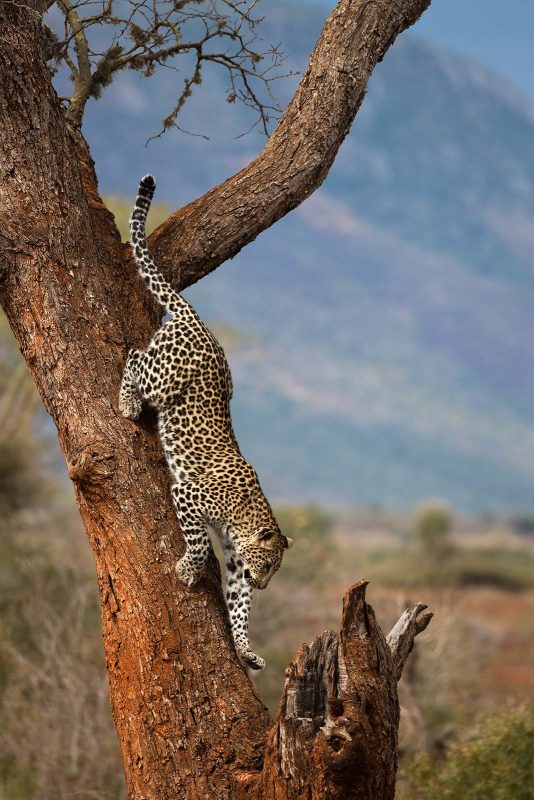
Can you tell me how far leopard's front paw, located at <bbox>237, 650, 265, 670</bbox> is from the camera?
6617 mm

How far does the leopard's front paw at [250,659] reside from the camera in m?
6.62

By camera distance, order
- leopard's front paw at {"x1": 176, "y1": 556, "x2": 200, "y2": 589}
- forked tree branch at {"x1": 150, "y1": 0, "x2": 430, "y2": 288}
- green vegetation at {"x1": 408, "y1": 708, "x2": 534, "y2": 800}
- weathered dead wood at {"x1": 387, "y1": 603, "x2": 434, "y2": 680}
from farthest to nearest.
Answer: green vegetation at {"x1": 408, "y1": 708, "x2": 534, "y2": 800} → forked tree branch at {"x1": 150, "y1": 0, "x2": 430, "y2": 288} → leopard's front paw at {"x1": 176, "y1": 556, "x2": 200, "y2": 589} → weathered dead wood at {"x1": 387, "y1": 603, "x2": 434, "y2": 680}

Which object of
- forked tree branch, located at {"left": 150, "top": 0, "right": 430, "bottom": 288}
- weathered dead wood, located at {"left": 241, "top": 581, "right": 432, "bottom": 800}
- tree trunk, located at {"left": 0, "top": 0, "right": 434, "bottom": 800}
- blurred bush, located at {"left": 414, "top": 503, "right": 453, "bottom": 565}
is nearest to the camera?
weathered dead wood, located at {"left": 241, "top": 581, "right": 432, "bottom": 800}

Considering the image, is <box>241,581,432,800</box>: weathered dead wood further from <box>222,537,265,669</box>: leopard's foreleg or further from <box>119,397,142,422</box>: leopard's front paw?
<box>119,397,142,422</box>: leopard's front paw

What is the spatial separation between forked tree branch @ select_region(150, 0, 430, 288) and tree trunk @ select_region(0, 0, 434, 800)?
0.04ft

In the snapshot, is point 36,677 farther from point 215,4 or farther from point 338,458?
point 338,458

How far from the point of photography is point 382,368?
563 feet

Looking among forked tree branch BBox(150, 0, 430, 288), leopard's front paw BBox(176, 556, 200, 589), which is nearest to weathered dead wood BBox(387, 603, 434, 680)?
leopard's front paw BBox(176, 556, 200, 589)

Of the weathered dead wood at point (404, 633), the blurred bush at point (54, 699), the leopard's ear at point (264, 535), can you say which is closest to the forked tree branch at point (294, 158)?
the leopard's ear at point (264, 535)

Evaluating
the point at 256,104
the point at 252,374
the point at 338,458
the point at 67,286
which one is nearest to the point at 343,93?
the point at 256,104

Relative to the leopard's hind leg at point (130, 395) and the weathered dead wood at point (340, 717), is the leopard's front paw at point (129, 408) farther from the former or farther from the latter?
the weathered dead wood at point (340, 717)

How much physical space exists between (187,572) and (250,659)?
0.81 meters

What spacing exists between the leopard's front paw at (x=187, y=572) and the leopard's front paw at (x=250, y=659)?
2.17ft

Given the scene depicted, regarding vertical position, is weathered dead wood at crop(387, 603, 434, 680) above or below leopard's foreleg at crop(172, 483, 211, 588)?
below
